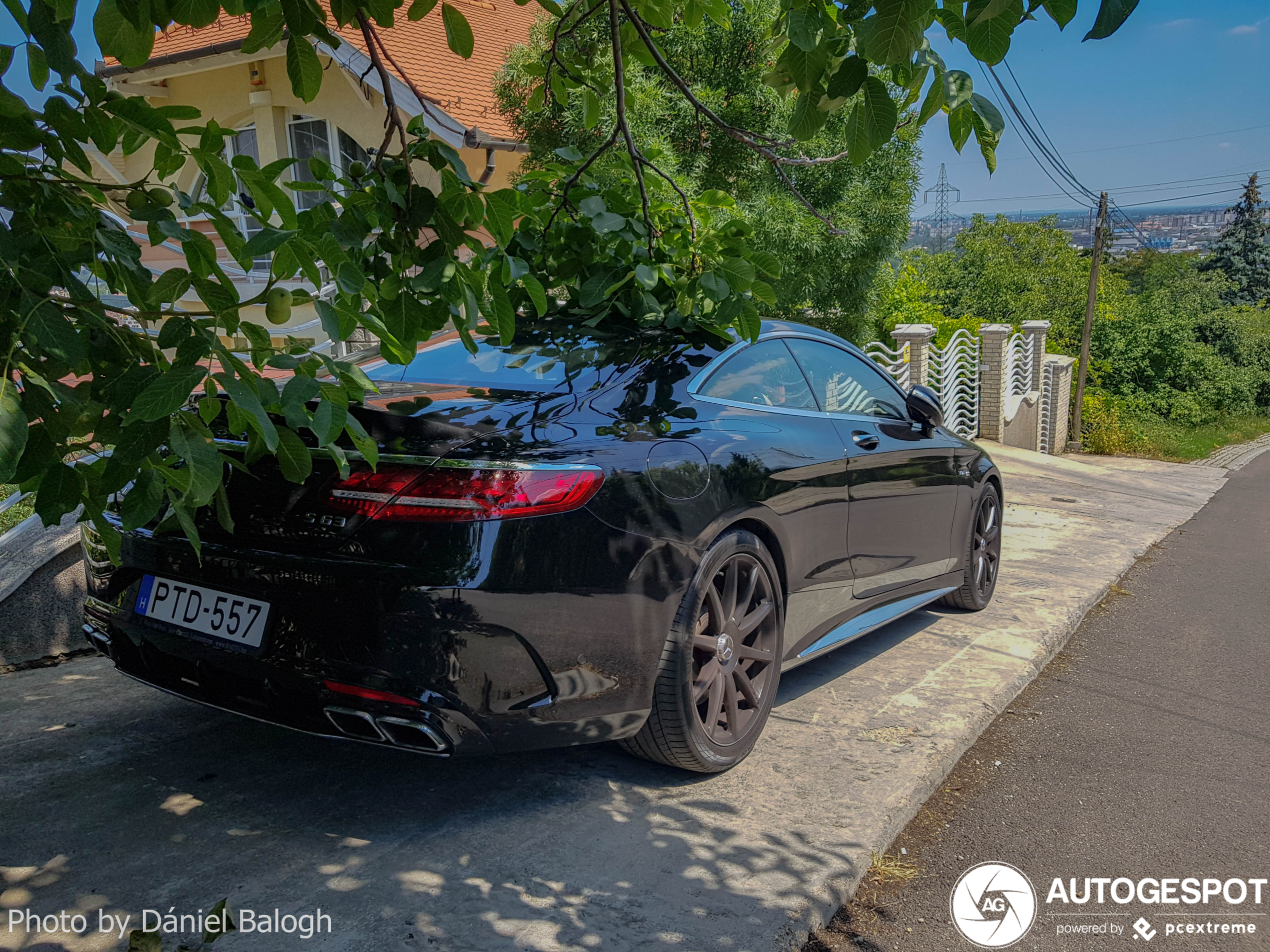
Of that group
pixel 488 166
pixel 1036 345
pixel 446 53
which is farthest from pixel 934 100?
pixel 1036 345

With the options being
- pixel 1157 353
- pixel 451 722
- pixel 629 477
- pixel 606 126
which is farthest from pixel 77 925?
pixel 1157 353

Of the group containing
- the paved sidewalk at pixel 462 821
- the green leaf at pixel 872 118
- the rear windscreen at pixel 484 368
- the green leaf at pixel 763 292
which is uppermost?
the green leaf at pixel 872 118

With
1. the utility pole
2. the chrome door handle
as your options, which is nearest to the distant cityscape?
the utility pole

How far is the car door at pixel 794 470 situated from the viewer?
345 centimetres

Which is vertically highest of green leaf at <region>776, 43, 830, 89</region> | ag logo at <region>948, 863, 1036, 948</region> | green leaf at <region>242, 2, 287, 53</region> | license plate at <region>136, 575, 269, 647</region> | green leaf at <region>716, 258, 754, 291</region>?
green leaf at <region>242, 2, 287, 53</region>

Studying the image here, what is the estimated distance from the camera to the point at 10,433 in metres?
1.67

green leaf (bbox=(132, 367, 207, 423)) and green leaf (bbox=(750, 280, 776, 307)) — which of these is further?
green leaf (bbox=(750, 280, 776, 307))

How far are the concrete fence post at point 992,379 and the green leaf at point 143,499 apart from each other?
1575cm

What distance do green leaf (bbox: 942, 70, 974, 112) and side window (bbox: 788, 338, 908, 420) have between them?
197 cm

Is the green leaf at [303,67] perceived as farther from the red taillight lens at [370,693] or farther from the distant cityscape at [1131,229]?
the distant cityscape at [1131,229]

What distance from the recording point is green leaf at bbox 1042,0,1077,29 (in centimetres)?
182

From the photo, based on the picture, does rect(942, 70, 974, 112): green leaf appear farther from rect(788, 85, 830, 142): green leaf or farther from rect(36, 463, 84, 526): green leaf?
rect(36, 463, 84, 526): green leaf

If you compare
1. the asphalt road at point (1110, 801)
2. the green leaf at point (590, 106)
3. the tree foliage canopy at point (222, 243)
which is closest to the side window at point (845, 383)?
the green leaf at point (590, 106)

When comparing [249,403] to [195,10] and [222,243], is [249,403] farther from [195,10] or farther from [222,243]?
[195,10]
